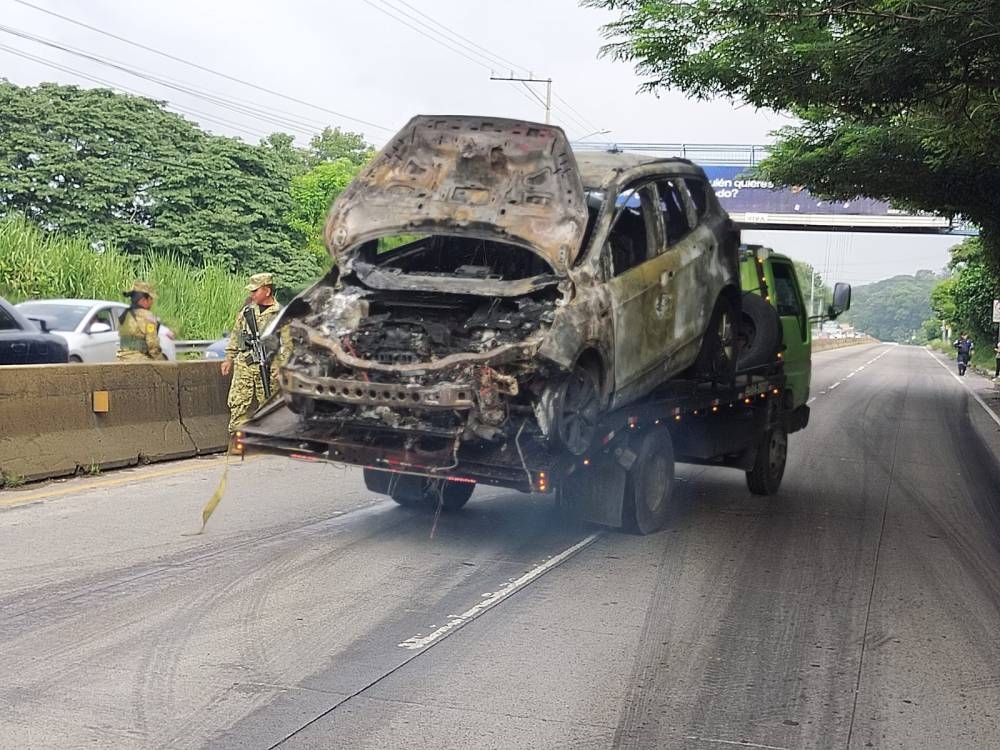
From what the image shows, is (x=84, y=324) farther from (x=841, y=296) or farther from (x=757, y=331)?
(x=841, y=296)

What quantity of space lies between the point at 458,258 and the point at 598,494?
195 cm

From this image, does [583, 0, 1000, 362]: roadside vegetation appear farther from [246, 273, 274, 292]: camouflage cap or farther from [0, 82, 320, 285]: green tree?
[0, 82, 320, 285]: green tree

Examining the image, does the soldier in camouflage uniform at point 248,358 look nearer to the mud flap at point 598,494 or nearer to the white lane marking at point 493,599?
the mud flap at point 598,494

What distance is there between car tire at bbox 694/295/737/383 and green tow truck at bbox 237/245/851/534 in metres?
0.05

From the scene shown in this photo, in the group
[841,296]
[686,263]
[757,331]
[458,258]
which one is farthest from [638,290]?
[841,296]

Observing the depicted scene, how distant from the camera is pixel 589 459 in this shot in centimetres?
771

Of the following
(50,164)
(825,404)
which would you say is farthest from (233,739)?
(50,164)

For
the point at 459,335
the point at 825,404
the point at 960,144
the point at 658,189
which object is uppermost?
the point at 960,144

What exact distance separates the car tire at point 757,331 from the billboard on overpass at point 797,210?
34.2m

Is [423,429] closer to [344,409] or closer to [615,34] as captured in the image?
[344,409]

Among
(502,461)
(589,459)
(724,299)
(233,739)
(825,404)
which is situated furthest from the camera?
(825,404)

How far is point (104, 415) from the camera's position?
10680mm

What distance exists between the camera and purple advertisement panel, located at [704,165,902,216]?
45.5 metres

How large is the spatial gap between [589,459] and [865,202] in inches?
1600
